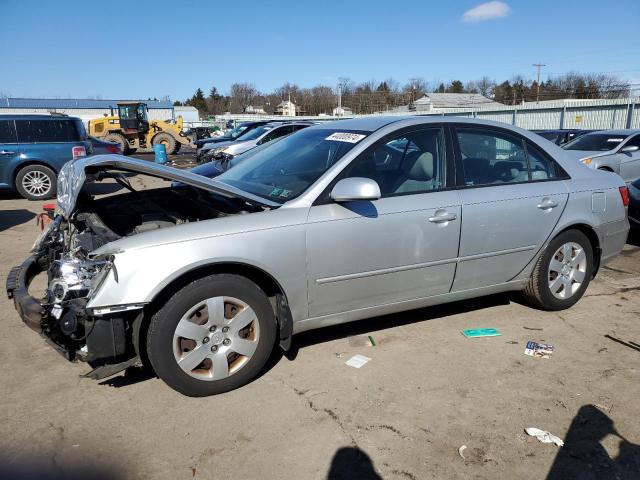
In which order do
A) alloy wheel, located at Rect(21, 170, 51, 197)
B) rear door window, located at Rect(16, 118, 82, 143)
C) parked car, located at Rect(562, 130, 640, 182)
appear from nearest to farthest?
parked car, located at Rect(562, 130, 640, 182), rear door window, located at Rect(16, 118, 82, 143), alloy wheel, located at Rect(21, 170, 51, 197)

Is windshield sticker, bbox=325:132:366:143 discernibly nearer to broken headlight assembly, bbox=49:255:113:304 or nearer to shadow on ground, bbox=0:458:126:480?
broken headlight assembly, bbox=49:255:113:304

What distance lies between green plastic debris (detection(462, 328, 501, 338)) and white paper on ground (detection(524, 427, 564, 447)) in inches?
48.6

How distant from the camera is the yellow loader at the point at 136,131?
84.7ft

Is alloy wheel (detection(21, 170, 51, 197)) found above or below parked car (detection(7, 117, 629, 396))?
below

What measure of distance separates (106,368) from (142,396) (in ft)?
1.24

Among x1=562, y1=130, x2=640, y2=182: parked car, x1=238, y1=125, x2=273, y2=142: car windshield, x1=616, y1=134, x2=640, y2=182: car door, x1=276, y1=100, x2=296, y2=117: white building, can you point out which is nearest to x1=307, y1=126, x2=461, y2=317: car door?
x1=562, y1=130, x2=640, y2=182: parked car

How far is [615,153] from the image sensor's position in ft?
35.5

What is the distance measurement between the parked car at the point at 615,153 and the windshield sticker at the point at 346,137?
8.20 metres

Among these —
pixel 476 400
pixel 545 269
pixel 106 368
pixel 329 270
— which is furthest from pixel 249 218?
pixel 545 269

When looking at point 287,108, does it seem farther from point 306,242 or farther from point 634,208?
point 306,242

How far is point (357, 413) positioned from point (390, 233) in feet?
3.96

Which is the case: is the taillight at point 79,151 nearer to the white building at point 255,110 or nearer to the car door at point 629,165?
the car door at point 629,165

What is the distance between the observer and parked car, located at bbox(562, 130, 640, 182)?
10.5m

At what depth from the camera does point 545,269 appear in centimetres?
426
